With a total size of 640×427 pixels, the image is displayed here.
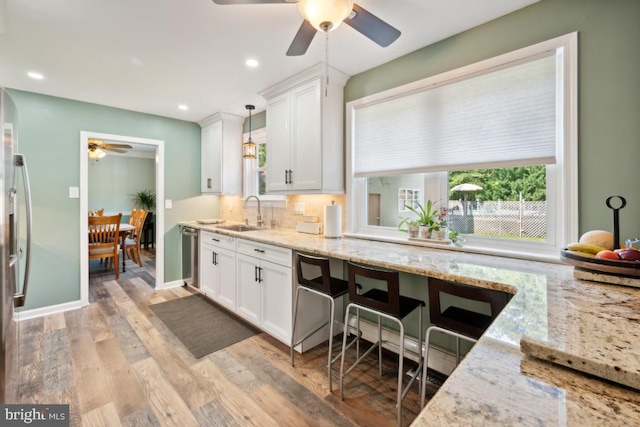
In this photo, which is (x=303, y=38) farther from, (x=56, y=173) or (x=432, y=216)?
(x=56, y=173)

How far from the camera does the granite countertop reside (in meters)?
0.52

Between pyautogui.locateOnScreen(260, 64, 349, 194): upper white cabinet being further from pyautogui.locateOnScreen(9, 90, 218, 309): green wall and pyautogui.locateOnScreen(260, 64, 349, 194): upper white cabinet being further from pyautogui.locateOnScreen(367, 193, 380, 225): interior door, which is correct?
pyautogui.locateOnScreen(9, 90, 218, 309): green wall

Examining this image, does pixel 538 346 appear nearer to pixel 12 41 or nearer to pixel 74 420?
pixel 74 420

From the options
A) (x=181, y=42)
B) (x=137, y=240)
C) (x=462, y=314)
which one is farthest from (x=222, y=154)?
(x=462, y=314)

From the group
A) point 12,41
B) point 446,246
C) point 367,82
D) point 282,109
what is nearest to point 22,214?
point 12,41

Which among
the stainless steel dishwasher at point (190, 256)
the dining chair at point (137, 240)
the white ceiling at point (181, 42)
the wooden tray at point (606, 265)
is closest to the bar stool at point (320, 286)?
the wooden tray at point (606, 265)

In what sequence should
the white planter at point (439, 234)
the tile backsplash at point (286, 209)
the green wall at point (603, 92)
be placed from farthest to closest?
the tile backsplash at point (286, 209) → the white planter at point (439, 234) → the green wall at point (603, 92)

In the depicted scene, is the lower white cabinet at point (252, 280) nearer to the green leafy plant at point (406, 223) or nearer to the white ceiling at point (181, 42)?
the green leafy plant at point (406, 223)

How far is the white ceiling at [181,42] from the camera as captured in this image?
1.79m

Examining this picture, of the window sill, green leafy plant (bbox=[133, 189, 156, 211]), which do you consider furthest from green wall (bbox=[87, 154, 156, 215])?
the window sill

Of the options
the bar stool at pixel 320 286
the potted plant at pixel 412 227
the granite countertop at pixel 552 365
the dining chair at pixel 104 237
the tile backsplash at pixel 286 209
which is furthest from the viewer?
the dining chair at pixel 104 237

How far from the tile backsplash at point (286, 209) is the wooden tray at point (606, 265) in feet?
5.78

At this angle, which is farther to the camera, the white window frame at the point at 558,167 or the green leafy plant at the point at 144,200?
the green leafy plant at the point at 144,200

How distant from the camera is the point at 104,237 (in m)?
4.37
